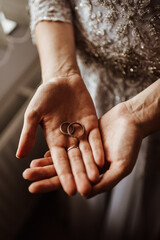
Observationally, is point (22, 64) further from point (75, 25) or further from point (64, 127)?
point (64, 127)

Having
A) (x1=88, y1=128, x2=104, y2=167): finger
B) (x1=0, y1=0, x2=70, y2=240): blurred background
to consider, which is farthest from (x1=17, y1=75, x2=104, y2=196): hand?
(x1=0, y1=0, x2=70, y2=240): blurred background

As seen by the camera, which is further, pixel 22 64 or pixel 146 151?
pixel 22 64

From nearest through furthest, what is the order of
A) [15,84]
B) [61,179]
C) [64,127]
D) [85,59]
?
1. [61,179]
2. [64,127]
3. [85,59]
4. [15,84]

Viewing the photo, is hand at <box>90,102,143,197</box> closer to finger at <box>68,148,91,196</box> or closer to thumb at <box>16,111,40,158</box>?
finger at <box>68,148,91,196</box>

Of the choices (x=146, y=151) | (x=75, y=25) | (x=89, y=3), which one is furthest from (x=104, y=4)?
(x=146, y=151)

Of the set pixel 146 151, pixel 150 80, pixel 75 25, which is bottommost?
pixel 146 151

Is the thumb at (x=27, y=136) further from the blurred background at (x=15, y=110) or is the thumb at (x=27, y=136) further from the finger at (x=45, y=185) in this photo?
the blurred background at (x=15, y=110)

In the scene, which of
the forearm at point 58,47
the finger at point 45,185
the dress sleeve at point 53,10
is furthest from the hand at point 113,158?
the dress sleeve at point 53,10

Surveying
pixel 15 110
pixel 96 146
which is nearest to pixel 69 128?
pixel 96 146
